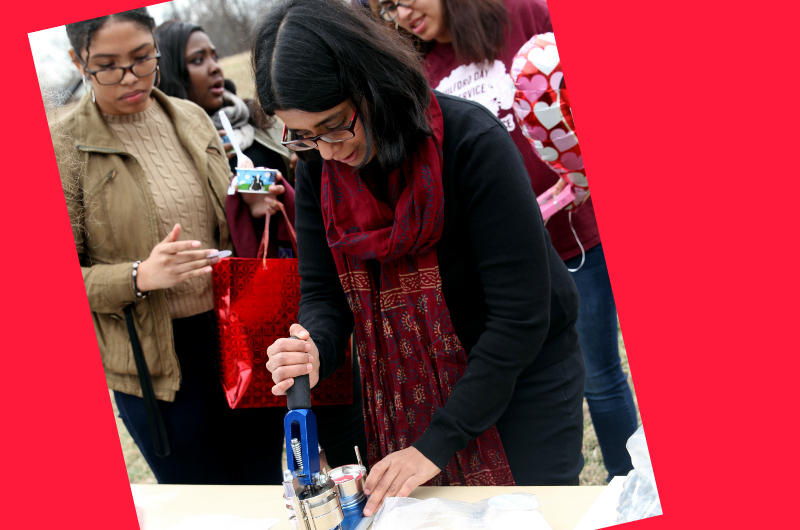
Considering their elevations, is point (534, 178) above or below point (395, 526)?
above

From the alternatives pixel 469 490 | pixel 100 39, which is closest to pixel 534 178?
pixel 469 490

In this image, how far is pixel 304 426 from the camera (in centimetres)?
108

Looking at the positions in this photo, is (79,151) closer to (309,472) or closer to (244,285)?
(244,285)

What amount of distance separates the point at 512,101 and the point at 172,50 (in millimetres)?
1184

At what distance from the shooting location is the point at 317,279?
1405mm

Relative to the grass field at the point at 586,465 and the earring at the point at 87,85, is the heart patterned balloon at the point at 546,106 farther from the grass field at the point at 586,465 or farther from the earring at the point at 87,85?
the earring at the point at 87,85

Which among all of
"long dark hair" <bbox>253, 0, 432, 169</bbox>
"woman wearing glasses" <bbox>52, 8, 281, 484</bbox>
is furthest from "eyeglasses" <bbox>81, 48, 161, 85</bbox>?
"long dark hair" <bbox>253, 0, 432, 169</bbox>

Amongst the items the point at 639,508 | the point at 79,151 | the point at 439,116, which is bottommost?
the point at 639,508

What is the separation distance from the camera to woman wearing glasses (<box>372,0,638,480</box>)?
1769mm

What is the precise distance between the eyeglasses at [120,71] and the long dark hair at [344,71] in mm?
515

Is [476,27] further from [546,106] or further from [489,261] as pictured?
[489,261]

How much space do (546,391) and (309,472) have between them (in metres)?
0.53

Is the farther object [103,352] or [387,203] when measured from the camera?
[103,352]

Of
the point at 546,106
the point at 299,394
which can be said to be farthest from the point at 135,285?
the point at 546,106
